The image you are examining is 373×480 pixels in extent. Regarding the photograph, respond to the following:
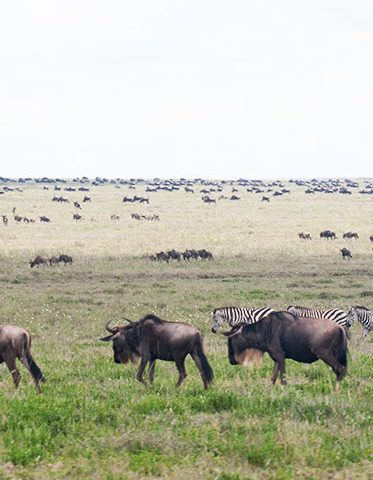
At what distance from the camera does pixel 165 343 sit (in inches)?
490

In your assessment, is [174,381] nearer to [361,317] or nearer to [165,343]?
[165,343]

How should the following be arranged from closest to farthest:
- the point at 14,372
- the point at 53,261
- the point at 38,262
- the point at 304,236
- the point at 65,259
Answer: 1. the point at 14,372
2. the point at 38,262
3. the point at 53,261
4. the point at 65,259
5. the point at 304,236

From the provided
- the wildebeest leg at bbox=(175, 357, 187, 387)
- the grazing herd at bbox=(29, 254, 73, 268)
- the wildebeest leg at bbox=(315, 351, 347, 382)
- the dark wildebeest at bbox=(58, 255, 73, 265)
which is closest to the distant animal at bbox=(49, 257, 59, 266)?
the grazing herd at bbox=(29, 254, 73, 268)

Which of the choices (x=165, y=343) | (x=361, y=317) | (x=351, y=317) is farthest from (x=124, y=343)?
(x=361, y=317)

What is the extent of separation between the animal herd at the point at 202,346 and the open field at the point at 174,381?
31 cm

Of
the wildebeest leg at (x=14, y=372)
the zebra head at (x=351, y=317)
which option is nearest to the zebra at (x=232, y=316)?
the zebra head at (x=351, y=317)

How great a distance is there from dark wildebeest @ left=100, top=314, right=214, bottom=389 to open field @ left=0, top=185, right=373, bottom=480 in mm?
319

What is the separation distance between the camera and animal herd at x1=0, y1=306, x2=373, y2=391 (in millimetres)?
Result: 12039

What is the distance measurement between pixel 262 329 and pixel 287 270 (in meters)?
21.1

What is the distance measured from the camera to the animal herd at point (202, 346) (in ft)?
39.5

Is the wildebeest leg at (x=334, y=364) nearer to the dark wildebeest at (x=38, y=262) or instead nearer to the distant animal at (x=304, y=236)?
the dark wildebeest at (x=38, y=262)

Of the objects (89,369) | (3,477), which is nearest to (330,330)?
(89,369)

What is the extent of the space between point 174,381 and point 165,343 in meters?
0.74

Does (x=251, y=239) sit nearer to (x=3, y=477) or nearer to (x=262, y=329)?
(x=262, y=329)
